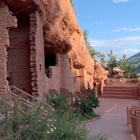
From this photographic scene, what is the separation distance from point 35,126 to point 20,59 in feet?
26.2

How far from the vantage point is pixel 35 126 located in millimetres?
3857

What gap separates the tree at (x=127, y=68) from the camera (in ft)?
151

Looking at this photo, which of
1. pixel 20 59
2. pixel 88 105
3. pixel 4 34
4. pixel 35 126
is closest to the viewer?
pixel 35 126

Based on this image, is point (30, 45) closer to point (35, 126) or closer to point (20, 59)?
point (20, 59)

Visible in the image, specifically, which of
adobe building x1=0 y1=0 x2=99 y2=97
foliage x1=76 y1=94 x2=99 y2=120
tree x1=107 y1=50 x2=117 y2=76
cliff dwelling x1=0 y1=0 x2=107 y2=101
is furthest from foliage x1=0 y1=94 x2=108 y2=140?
tree x1=107 y1=50 x2=117 y2=76

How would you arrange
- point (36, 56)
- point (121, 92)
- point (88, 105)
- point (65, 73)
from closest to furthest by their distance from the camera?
point (36, 56) < point (88, 105) < point (65, 73) < point (121, 92)

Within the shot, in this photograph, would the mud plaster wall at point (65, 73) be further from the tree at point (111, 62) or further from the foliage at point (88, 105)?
the tree at point (111, 62)

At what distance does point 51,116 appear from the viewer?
4371 mm

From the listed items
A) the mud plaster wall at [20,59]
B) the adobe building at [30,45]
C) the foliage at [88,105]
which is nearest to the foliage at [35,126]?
the adobe building at [30,45]

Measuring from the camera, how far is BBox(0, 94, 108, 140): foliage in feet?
12.3

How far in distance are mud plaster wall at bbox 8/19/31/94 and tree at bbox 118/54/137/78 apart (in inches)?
1450

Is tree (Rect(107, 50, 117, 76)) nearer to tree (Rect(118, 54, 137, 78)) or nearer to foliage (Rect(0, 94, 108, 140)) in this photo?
tree (Rect(118, 54, 137, 78))

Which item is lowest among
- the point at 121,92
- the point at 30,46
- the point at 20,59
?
the point at 121,92

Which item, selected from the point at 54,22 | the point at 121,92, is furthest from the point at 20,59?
the point at 121,92
